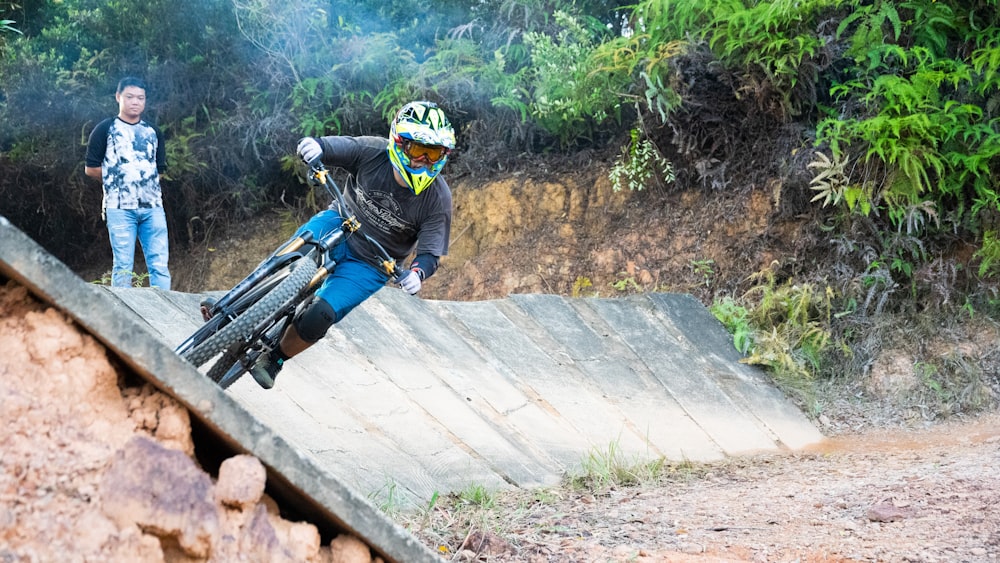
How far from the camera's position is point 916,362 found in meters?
8.42

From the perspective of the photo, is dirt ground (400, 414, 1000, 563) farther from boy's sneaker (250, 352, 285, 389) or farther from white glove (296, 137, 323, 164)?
white glove (296, 137, 323, 164)

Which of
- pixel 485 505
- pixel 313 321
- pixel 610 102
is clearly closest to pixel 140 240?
pixel 313 321

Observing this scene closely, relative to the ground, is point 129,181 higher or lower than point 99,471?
lower

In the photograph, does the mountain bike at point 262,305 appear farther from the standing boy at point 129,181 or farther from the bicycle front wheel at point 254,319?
the standing boy at point 129,181

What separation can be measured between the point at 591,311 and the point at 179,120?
691cm

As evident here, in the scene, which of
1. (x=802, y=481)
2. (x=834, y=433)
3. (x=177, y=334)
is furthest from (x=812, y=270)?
(x=177, y=334)

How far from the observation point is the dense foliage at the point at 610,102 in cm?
852

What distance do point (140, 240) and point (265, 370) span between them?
2752mm

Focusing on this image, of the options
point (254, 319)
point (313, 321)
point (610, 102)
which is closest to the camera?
point (254, 319)

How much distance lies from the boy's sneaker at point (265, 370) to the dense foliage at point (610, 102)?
202 inches

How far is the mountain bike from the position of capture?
185 inches

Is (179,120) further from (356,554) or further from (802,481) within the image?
(356,554)

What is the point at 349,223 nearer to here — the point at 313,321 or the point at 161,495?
the point at 313,321

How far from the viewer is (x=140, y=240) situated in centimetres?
721
